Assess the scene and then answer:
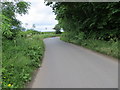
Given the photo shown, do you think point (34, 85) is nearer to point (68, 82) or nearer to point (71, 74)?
point (68, 82)

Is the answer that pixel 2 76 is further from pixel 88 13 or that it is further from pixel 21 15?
pixel 88 13

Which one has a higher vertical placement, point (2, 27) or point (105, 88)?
point (2, 27)

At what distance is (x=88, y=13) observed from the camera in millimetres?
9898

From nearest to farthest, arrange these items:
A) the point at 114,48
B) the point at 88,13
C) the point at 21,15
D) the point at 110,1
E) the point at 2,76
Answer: the point at 2,76
the point at 114,48
the point at 110,1
the point at 21,15
the point at 88,13

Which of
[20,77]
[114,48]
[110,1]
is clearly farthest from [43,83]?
[110,1]

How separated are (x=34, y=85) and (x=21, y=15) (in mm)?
6806

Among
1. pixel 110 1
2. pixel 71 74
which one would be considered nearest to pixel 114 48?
pixel 71 74

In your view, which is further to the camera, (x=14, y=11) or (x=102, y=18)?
(x=102, y=18)

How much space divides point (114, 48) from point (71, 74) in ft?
10.6

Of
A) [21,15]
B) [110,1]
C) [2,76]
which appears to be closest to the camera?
[2,76]

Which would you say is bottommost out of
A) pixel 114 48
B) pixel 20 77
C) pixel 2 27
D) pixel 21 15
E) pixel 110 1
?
pixel 20 77

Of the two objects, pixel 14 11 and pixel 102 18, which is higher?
pixel 14 11

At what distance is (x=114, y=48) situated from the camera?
17.4 ft

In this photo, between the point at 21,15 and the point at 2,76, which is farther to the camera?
the point at 21,15
